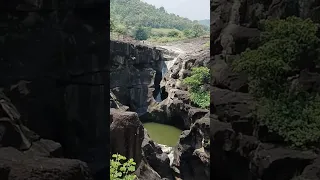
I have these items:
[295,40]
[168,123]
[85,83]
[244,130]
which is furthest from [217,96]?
[168,123]

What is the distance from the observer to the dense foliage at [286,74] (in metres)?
4.56

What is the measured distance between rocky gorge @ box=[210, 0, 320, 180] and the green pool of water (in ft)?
33.8

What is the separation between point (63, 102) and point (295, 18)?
392 centimetres

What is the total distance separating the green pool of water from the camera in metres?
16.5

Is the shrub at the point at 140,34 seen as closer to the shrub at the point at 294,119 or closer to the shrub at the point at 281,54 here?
the shrub at the point at 281,54

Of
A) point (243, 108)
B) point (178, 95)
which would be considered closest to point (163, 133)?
point (178, 95)

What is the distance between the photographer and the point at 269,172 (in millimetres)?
4535

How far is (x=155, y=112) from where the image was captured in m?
18.9

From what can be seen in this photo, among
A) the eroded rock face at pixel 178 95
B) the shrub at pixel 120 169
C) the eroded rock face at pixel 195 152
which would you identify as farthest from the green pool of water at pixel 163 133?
the shrub at pixel 120 169

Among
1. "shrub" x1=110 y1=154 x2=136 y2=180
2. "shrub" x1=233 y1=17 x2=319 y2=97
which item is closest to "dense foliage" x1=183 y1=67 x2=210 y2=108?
"shrub" x1=110 y1=154 x2=136 y2=180

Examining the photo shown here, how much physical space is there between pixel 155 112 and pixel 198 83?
3.88 m

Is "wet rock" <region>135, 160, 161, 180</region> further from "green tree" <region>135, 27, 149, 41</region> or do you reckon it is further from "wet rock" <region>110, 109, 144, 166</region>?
"green tree" <region>135, 27, 149, 41</region>

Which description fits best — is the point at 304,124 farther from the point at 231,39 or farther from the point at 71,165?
the point at 71,165

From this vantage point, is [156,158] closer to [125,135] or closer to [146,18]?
[125,135]
